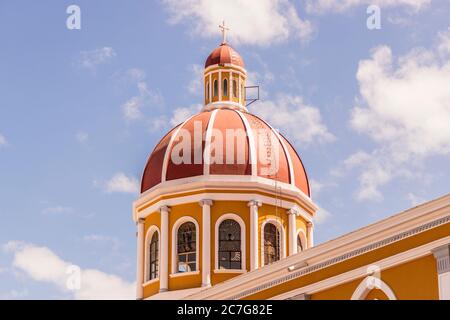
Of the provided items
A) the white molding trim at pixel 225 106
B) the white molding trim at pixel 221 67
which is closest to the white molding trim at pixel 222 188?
the white molding trim at pixel 225 106

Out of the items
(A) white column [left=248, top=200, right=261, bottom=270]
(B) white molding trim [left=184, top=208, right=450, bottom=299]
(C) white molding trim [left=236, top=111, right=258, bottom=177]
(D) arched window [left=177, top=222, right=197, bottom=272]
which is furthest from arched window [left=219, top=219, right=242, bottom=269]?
(B) white molding trim [left=184, top=208, right=450, bottom=299]

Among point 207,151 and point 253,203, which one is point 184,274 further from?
point 207,151

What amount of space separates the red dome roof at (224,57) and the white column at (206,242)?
5343mm

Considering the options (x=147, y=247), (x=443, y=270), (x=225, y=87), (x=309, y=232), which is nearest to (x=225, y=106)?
(x=225, y=87)

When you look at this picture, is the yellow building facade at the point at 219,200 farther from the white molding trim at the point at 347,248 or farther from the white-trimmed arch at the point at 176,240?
the white molding trim at the point at 347,248

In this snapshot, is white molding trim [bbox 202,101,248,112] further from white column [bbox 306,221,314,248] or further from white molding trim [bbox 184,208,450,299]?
white molding trim [bbox 184,208,450,299]

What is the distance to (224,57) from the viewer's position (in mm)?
31328

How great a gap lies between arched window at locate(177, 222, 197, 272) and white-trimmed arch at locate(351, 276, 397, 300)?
370 inches

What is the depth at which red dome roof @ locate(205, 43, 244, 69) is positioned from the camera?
31312mm

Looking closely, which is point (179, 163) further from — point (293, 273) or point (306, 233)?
point (293, 273)

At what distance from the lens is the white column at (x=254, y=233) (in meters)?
27.6
